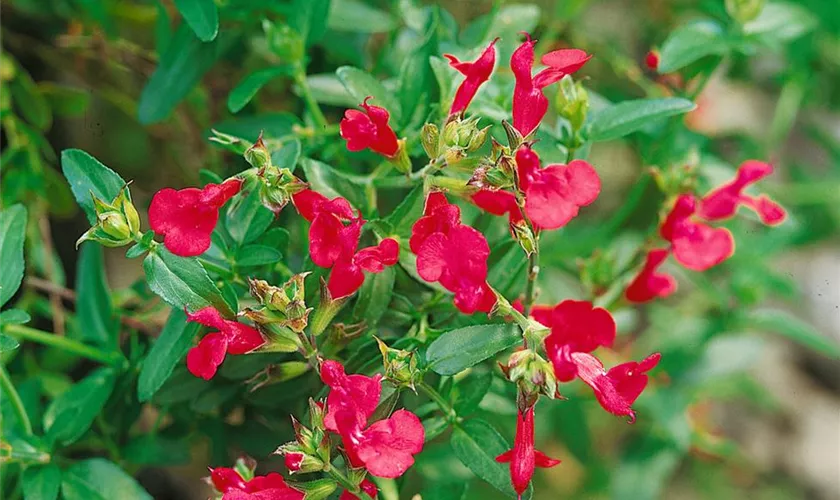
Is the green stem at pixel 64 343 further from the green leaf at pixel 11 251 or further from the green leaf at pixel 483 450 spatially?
the green leaf at pixel 483 450

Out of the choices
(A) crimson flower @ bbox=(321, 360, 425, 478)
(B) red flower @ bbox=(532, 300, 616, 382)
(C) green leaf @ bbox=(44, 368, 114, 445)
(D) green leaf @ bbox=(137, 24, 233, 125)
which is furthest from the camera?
(D) green leaf @ bbox=(137, 24, 233, 125)

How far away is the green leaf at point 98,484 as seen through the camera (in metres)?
0.82

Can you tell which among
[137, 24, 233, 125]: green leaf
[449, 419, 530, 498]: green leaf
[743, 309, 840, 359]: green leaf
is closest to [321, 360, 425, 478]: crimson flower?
[449, 419, 530, 498]: green leaf

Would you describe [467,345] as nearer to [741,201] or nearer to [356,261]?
[356,261]

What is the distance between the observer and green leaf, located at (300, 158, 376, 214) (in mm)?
764

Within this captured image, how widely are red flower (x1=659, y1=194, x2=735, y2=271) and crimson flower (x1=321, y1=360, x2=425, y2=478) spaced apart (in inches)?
14.6

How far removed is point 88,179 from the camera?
2.41ft

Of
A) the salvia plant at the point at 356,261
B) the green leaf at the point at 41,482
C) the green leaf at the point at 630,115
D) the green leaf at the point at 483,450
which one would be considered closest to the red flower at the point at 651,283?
the salvia plant at the point at 356,261

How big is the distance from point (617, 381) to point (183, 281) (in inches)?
13.6

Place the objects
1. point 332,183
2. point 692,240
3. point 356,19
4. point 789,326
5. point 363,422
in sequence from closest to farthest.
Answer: point 363,422, point 332,183, point 692,240, point 356,19, point 789,326

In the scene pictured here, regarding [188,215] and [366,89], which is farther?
[366,89]

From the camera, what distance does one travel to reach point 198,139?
4.02 ft

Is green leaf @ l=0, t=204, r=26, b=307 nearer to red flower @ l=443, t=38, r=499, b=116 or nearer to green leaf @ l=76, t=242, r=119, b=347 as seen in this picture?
green leaf @ l=76, t=242, r=119, b=347

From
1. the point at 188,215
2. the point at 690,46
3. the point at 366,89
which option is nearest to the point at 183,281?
the point at 188,215
